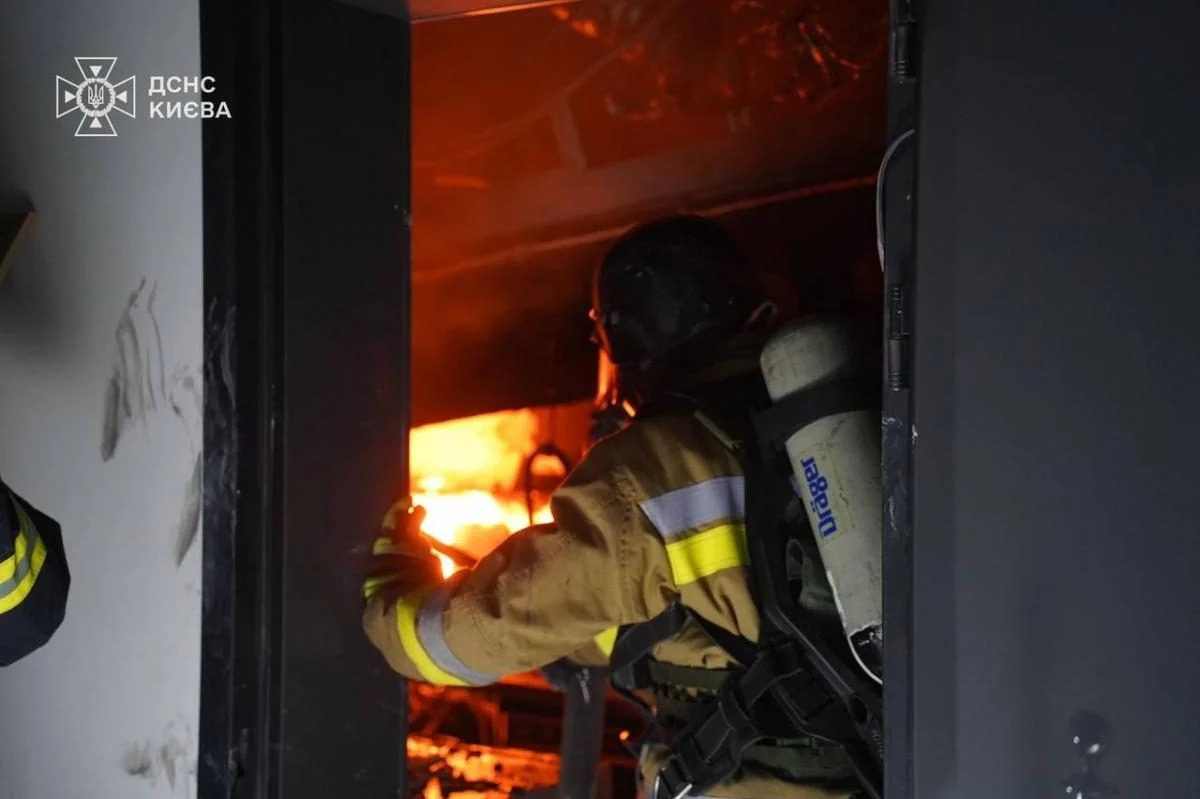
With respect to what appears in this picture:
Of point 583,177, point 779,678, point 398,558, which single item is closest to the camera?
point 779,678

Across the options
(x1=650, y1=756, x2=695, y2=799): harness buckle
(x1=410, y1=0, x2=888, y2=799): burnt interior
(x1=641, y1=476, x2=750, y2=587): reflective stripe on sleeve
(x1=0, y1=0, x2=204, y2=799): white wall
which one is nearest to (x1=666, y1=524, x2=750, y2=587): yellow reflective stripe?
(x1=641, y1=476, x2=750, y2=587): reflective stripe on sleeve

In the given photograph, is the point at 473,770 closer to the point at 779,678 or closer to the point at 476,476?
the point at 476,476

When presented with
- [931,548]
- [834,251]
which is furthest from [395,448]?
[834,251]

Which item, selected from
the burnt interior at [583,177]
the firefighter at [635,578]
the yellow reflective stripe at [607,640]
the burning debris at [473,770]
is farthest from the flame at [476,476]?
the firefighter at [635,578]

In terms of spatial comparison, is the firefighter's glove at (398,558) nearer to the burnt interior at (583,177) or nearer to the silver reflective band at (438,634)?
the silver reflective band at (438,634)

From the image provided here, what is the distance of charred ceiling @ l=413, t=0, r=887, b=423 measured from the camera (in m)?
2.48

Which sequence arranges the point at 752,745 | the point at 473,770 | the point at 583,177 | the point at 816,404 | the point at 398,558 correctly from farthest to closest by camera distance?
the point at 583,177, the point at 473,770, the point at 752,745, the point at 398,558, the point at 816,404

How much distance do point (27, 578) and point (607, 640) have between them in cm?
93

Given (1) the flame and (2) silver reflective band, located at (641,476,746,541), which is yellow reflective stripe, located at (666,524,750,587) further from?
(1) the flame

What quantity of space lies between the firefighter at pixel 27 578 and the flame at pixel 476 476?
120cm

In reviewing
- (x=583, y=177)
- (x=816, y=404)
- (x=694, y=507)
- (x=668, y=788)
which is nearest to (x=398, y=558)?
(x=694, y=507)

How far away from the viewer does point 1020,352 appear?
110cm

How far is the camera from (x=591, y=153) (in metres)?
2.66

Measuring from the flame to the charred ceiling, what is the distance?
0.18 feet
